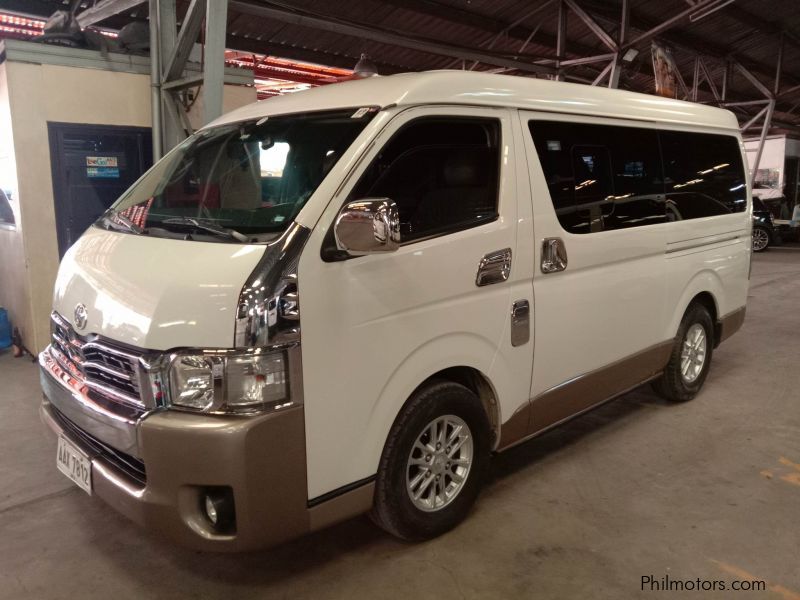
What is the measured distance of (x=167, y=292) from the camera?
2166mm

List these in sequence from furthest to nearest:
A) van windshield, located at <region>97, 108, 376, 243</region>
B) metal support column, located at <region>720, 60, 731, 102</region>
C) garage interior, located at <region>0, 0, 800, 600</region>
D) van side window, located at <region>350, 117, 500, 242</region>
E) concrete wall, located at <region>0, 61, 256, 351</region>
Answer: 1. metal support column, located at <region>720, 60, 731, 102</region>
2. concrete wall, located at <region>0, 61, 256, 351</region>
3. garage interior, located at <region>0, 0, 800, 600</region>
4. van side window, located at <region>350, 117, 500, 242</region>
5. van windshield, located at <region>97, 108, 376, 243</region>

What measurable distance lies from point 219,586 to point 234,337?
117 cm

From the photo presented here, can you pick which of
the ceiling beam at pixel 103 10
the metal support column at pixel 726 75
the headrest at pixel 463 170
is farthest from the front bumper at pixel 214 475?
the metal support column at pixel 726 75

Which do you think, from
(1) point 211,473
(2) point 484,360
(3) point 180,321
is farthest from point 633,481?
(3) point 180,321

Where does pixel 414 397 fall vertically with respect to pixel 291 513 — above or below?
above

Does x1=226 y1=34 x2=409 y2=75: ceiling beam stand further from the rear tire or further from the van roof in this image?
the rear tire

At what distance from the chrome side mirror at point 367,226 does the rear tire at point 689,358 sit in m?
2.87

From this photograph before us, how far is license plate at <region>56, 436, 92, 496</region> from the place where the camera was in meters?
2.44

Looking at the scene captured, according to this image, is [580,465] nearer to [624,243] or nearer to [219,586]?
[624,243]

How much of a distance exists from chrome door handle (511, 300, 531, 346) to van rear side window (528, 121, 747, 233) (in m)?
0.49

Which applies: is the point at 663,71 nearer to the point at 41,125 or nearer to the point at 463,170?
the point at 463,170

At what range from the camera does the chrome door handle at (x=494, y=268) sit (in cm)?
276

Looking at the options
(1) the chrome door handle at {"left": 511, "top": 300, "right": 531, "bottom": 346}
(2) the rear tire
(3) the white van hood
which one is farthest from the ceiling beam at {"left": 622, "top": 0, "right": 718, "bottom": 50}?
(3) the white van hood

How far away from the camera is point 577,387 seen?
136 inches
